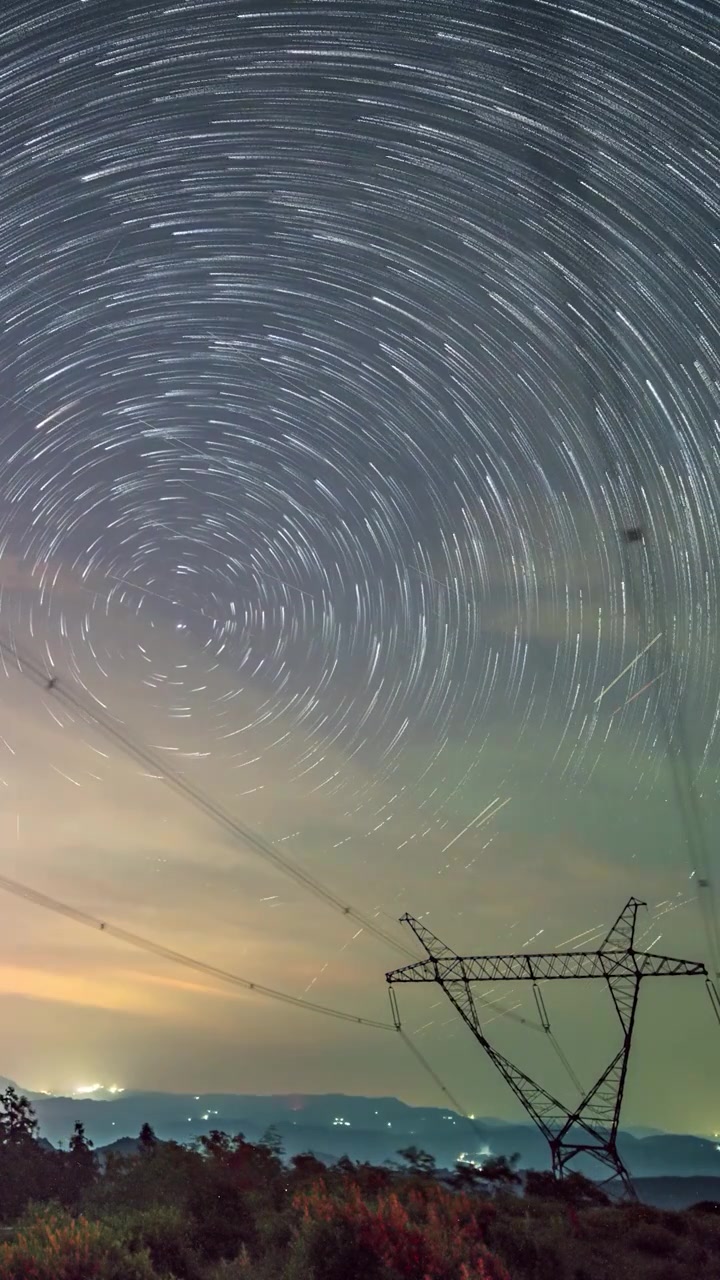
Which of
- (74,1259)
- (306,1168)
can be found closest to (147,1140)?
(306,1168)

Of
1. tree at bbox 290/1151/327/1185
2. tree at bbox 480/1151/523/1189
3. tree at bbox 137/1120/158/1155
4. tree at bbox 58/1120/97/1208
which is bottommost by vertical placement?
tree at bbox 58/1120/97/1208

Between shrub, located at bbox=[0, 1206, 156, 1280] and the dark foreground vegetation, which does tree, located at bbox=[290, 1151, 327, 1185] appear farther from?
shrub, located at bbox=[0, 1206, 156, 1280]

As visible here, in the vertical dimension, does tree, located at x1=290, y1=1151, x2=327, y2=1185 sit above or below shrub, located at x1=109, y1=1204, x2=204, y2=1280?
above

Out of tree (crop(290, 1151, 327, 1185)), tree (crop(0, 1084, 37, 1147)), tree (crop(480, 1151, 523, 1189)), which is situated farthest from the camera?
tree (crop(0, 1084, 37, 1147))

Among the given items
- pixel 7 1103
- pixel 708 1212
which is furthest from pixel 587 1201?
pixel 7 1103

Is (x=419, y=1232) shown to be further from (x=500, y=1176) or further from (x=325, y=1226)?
(x=500, y=1176)

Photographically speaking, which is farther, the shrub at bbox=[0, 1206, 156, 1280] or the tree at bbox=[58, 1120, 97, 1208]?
the tree at bbox=[58, 1120, 97, 1208]

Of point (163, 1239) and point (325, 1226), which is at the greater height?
point (325, 1226)

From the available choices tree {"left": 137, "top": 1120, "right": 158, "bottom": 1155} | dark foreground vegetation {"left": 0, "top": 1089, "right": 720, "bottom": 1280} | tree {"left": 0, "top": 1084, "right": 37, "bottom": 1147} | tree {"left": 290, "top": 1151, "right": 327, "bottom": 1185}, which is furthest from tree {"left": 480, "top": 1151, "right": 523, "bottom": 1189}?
tree {"left": 0, "top": 1084, "right": 37, "bottom": 1147}

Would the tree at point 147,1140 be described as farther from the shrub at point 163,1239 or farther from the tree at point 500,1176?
the tree at point 500,1176
